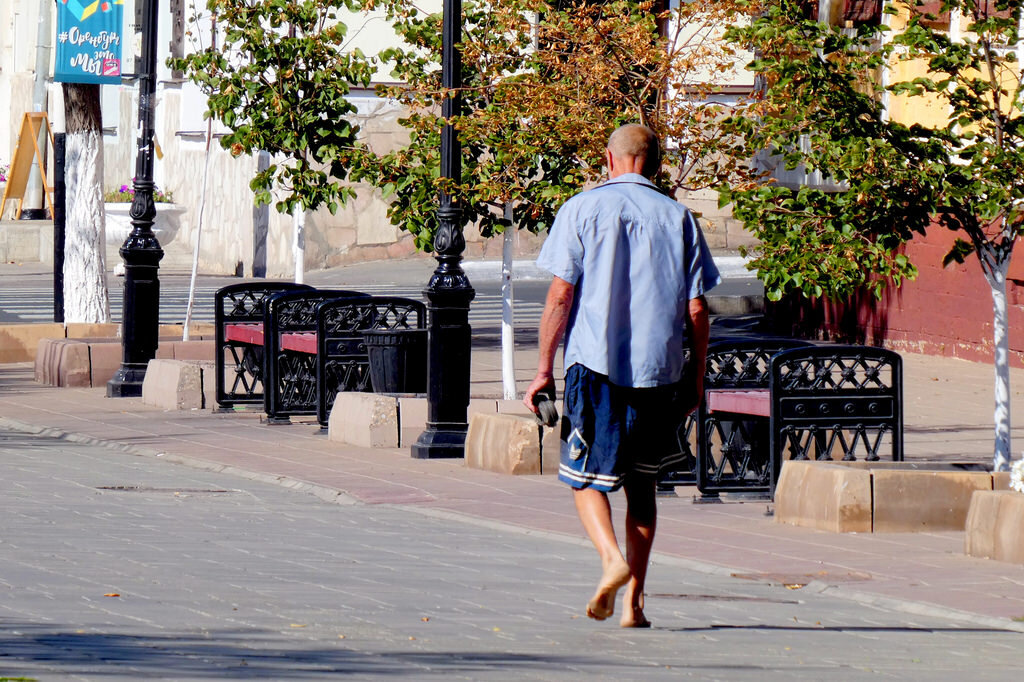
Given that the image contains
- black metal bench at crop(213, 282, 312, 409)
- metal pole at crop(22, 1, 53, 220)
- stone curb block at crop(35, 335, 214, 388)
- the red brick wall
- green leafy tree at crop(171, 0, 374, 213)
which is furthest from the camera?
metal pole at crop(22, 1, 53, 220)

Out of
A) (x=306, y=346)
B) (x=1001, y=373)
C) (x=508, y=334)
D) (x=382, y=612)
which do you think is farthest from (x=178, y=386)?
(x=382, y=612)

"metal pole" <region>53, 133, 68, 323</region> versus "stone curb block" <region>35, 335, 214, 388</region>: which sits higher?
"metal pole" <region>53, 133, 68, 323</region>

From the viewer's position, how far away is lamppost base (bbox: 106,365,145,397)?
57.2ft

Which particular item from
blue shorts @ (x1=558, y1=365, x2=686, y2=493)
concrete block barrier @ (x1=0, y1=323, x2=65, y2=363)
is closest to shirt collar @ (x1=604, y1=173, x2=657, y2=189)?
blue shorts @ (x1=558, y1=365, x2=686, y2=493)

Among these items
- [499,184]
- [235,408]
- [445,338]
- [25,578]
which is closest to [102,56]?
[235,408]

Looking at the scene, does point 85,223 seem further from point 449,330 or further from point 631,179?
point 631,179

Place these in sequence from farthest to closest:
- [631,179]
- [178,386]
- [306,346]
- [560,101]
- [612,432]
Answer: [178,386] < [306,346] < [560,101] < [631,179] < [612,432]

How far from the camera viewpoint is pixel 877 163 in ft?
34.5

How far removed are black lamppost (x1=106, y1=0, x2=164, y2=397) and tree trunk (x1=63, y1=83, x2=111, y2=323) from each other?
4091 mm

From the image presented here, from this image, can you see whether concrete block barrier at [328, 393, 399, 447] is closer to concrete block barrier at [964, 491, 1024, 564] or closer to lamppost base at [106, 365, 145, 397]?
lamppost base at [106, 365, 145, 397]

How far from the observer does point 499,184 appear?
15.1 m

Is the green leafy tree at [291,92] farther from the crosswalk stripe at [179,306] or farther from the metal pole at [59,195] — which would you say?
the crosswalk stripe at [179,306]

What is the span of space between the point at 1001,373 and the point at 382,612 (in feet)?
15.1

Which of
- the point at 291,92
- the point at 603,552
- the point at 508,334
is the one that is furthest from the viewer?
the point at 291,92
